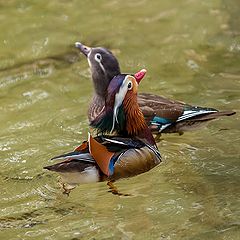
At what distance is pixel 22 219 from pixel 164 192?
0.92m

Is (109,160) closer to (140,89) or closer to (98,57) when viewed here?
(98,57)

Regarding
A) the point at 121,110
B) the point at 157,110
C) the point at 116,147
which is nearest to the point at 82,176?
the point at 116,147

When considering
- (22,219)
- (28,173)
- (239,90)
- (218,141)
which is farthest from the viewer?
(239,90)

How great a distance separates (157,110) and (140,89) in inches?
48.0

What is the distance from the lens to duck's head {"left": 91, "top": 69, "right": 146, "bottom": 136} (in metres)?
5.02

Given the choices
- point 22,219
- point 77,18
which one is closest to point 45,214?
point 22,219

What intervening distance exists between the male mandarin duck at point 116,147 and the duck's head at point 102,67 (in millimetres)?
752

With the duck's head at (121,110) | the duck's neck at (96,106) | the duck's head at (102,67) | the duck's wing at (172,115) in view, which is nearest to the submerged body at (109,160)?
the duck's head at (121,110)

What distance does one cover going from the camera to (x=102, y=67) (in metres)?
6.01

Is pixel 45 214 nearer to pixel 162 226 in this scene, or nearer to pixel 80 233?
pixel 80 233

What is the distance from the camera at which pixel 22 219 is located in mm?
4676

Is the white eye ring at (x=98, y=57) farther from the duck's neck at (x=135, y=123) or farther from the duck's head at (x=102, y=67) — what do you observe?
the duck's neck at (x=135, y=123)

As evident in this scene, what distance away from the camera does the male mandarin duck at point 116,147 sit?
15.5 ft

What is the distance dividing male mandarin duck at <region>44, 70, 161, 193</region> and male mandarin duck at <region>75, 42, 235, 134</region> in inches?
21.3
